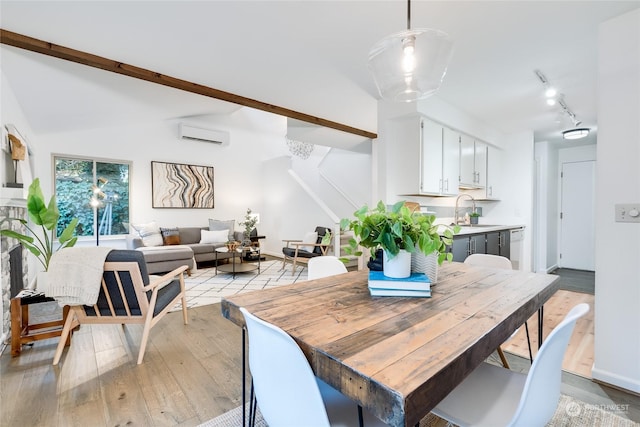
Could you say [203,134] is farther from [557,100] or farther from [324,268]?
[557,100]

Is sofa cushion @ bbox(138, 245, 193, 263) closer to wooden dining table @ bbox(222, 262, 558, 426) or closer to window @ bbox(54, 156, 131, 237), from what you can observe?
window @ bbox(54, 156, 131, 237)

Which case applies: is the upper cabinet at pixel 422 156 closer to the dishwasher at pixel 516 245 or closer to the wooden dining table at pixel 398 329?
the dishwasher at pixel 516 245

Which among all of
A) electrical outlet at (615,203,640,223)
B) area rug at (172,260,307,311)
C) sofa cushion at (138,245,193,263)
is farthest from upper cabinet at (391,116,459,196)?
sofa cushion at (138,245,193,263)

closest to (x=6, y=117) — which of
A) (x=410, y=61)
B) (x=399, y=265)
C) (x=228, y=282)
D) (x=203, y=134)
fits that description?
(x=228, y=282)

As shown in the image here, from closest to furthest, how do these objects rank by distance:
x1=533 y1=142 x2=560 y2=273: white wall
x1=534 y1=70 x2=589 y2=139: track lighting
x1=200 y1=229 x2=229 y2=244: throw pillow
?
x1=534 y1=70 x2=589 y2=139: track lighting
x1=533 y1=142 x2=560 y2=273: white wall
x1=200 y1=229 x2=229 y2=244: throw pillow

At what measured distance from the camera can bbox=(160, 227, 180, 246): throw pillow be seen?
5740 millimetres

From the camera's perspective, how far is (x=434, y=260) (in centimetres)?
138

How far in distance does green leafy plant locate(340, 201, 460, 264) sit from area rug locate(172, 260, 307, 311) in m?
2.86

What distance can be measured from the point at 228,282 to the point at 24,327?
7.94 feet

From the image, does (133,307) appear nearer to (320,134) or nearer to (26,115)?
(26,115)

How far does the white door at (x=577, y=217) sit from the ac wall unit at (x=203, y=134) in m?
7.18

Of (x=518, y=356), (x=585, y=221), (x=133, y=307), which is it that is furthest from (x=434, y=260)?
(x=585, y=221)

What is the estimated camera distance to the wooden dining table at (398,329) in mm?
653

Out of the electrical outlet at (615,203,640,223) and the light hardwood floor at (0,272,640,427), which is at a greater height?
the electrical outlet at (615,203,640,223)
